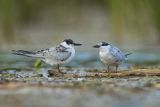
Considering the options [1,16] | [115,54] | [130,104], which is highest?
[1,16]

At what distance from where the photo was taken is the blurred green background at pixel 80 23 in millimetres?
19391

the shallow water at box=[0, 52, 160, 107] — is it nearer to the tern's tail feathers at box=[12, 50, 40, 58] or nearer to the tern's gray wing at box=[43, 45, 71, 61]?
the tern's tail feathers at box=[12, 50, 40, 58]

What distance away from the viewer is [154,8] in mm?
19203

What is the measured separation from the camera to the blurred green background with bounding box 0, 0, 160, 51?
19.4 meters

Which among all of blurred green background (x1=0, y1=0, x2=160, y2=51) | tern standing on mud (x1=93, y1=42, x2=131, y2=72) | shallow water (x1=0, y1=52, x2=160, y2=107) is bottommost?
shallow water (x1=0, y1=52, x2=160, y2=107)

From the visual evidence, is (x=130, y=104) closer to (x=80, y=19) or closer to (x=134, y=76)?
(x=134, y=76)

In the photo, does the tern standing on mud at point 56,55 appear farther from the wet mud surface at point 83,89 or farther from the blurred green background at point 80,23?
the blurred green background at point 80,23

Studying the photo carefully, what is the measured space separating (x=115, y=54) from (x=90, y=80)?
1418 mm

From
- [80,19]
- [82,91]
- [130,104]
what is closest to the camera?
[130,104]

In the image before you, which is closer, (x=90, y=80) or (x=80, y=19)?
(x=90, y=80)

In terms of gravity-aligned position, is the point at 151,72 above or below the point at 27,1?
below

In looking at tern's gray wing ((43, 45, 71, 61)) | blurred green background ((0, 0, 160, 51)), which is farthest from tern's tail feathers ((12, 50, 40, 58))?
blurred green background ((0, 0, 160, 51))

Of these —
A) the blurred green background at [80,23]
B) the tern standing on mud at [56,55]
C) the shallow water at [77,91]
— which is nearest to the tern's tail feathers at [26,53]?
the tern standing on mud at [56,55]

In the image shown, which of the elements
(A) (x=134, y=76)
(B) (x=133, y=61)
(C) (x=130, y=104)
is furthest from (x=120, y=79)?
(B) (x=133, y=61)
